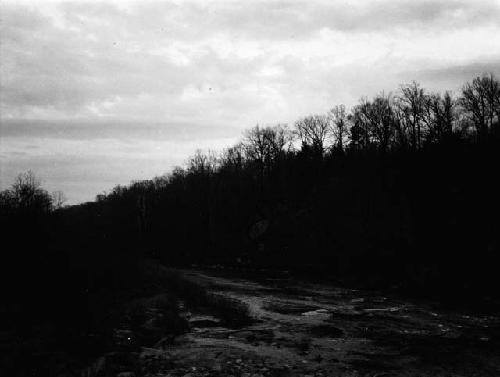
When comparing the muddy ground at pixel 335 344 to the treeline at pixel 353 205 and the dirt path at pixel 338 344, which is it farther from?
the treeline at pixel 353 205

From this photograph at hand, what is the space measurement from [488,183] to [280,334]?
24.3 m

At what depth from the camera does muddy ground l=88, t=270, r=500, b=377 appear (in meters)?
14.4

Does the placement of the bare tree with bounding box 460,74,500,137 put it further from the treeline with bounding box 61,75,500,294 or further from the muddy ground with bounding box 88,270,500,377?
the muddy ground with bounding box 88,270,500,377

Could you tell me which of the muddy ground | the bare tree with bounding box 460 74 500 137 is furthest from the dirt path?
the bare tree with bounding box 460 74 500 137

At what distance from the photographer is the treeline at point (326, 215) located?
95.4 ft

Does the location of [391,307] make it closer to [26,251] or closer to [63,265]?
[63,265]

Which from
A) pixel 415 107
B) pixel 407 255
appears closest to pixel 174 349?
pixel 407 255

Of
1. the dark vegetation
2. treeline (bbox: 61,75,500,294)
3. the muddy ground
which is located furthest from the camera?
treeline (bbox: 61,75,500,294)

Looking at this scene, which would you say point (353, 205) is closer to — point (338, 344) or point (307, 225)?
point (307, 225)

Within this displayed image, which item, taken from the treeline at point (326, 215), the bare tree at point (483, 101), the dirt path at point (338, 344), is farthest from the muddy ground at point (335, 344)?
the bare tree at point (483, 101)

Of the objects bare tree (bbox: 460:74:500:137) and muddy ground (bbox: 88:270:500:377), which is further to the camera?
bare tree (bbox: 460:74:500:137)

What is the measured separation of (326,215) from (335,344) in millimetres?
34564

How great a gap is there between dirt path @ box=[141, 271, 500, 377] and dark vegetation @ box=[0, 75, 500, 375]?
10.5 feet

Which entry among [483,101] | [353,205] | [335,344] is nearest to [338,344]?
[335,344]
